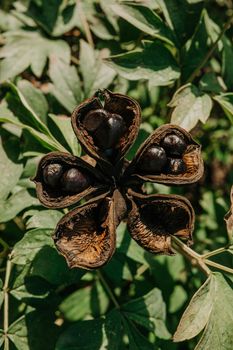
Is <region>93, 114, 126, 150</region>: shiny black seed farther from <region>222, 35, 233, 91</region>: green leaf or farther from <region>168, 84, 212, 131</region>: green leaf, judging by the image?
<region>222, 35, 233, 91</region>: green leaf

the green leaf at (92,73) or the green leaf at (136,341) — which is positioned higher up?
the green leaf at (92,73)

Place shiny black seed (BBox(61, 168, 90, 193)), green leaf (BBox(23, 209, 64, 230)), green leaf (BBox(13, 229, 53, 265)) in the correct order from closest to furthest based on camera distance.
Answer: shiny black seed (BBox(61, 168, 90, 193)) → green leaf (BBox(13, 229, 53, 265)) → green leaf (BBox(23, 209, 64, 230))

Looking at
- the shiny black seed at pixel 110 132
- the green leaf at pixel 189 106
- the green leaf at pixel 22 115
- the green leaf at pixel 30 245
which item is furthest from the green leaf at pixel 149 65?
the green leaf at pixel 30 245

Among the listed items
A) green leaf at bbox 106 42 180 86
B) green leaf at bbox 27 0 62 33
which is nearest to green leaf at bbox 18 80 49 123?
green leaf at bbox 106 42 180 86

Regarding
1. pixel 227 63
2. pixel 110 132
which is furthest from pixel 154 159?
pixel 227 63

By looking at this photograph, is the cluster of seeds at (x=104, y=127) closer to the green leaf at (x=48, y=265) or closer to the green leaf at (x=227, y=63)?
the green leaf at (x=48, y=265)

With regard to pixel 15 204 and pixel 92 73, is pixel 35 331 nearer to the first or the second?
pixel 15 204

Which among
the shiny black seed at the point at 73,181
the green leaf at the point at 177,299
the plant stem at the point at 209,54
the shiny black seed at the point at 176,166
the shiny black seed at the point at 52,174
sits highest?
the shiny black seed at the point at 52,174
